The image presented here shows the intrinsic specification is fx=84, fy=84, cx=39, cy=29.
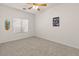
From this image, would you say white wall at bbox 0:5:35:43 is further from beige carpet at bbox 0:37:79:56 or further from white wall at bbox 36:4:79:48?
white wall at bbox 36:4:79:48

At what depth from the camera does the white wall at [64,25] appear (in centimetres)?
399

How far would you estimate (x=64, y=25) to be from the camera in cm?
459

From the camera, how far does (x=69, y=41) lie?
433 cm

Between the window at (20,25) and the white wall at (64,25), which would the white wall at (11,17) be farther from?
the white wall at (64,25)

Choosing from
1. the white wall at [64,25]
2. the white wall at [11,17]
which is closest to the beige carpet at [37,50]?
the white wall at [64,25]

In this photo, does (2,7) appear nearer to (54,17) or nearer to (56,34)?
(54,17)

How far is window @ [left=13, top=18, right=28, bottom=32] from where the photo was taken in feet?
20.0

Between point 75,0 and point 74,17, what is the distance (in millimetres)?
2689

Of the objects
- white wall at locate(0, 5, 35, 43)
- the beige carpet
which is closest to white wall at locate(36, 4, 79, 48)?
the beige carpet

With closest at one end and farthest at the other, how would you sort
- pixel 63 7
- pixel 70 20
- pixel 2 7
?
pixel 70 20 < pixel 63 7 < pixel 2 7

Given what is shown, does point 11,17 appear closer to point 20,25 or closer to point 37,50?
point 20,25

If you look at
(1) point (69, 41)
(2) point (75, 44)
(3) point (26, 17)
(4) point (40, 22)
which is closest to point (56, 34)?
(1) point (69, 41)

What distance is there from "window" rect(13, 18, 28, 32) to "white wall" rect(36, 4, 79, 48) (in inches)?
62.7

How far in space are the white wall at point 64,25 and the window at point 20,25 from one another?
5.22 feet
